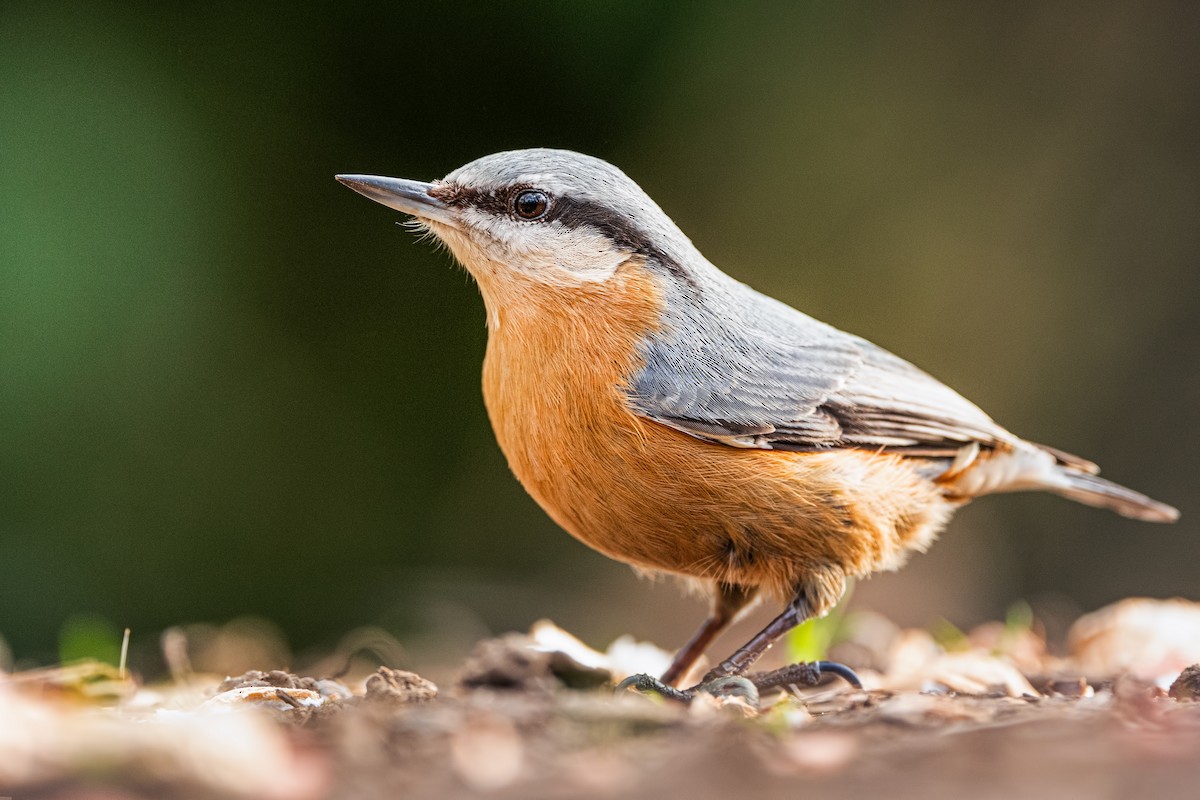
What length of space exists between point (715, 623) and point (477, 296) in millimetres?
3106

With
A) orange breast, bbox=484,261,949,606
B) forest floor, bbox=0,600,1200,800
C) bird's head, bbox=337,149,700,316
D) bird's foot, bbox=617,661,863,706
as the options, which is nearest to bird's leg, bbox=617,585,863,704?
bird's foot, bbox=617,661,863,706

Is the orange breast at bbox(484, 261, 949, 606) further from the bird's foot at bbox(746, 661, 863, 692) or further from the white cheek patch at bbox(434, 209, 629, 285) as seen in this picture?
the bird's foot at bbox(746, 661, 863, 692)

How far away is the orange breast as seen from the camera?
3.59 m

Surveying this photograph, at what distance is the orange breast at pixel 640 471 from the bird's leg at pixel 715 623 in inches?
9.3

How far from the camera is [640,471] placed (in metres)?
3.56

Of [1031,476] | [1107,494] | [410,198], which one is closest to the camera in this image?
[410,198]

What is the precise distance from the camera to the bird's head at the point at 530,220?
383 cm

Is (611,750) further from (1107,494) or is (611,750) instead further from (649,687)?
(1107,494)

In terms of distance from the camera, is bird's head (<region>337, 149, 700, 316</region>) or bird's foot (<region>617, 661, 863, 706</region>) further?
bird's head (<region>337, 149, 700, 316</region>)

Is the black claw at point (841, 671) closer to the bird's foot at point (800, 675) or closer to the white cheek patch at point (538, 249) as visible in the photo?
the bird's foot at point (800, 675)

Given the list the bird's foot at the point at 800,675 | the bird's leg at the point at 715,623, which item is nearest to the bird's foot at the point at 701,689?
the bird's foot at the point at 800,675

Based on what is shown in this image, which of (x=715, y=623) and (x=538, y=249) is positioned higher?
(x=538, y=249)

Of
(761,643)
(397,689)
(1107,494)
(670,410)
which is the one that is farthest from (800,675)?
(1107,494)

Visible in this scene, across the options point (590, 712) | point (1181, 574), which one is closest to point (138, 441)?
point (590, 712)
